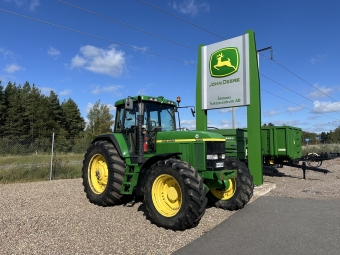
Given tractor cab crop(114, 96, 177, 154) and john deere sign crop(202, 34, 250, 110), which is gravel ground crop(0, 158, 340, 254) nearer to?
tractor cab crop(114, 96, 177, 154)

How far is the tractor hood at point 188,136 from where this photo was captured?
5.50 metres

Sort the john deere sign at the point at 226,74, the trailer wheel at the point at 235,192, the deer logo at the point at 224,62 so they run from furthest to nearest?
the deer logo at the point at 224,62, the john deere sign at the point at 226,74, the trailer wheel at the point at 235,192

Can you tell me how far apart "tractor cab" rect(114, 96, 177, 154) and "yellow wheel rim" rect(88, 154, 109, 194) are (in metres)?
0.88

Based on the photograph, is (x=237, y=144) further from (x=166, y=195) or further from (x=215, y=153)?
(x=166, y=195)

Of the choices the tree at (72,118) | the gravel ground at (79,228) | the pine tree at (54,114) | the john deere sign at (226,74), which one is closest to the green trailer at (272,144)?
the john deere sign at (226,74)

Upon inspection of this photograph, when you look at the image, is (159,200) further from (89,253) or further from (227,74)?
(227,74)

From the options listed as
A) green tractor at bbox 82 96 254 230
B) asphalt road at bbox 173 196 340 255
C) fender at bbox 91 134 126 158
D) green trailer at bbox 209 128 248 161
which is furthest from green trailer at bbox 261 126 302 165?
fender at bbox 91 134 126 158

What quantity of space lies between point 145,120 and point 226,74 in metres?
4.17

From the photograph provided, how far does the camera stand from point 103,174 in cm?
698

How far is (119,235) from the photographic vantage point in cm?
451

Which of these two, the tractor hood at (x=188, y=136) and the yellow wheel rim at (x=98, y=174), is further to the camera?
the yellow wheel rim at (x=98, y=174)

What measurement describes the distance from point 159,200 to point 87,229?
136 centimetres

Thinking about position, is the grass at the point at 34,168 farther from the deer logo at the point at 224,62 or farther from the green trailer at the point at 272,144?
the deer logo at the point at 224,62

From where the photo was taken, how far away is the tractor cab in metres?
6.27
